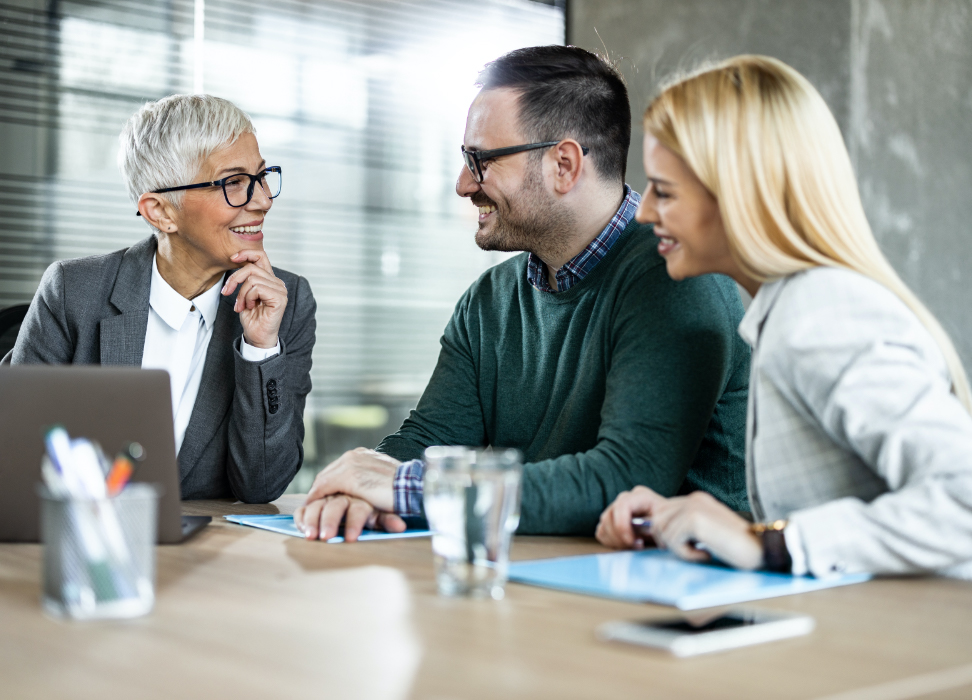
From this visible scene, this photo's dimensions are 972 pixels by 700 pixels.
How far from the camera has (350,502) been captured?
49.6 inches

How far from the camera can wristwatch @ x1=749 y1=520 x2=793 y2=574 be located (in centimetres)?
99

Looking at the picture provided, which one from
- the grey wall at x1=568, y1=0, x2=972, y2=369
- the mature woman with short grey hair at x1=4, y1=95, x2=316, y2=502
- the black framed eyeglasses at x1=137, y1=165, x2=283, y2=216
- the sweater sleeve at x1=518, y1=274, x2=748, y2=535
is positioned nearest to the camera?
the sweater sleeve at x1=518, y1=274, x2=748, y2=535

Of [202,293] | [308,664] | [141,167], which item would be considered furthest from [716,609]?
[141,167]

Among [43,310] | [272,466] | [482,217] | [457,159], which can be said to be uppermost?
[457,159]

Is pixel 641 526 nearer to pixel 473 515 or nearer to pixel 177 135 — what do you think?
pixel 473 515

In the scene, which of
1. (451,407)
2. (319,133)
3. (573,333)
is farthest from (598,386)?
(319,133)

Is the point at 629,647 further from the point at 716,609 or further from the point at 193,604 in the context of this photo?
the point at 193,604

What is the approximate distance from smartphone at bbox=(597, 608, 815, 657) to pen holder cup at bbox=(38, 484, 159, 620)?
0.36 m

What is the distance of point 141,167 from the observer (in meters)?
2.05

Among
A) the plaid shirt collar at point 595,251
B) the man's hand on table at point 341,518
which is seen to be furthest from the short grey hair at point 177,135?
the man's hand on table at point 341,518

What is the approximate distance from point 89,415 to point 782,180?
83cm

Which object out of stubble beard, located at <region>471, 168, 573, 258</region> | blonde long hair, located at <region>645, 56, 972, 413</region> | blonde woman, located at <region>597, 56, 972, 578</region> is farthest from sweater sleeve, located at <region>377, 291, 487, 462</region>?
blonde long hair, located at <region>645, 56, 972, 413</region>

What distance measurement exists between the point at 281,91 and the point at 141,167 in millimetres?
1654

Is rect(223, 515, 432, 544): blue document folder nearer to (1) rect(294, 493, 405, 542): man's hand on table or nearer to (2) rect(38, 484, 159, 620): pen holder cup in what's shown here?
(1) rect(294, 493, 405, 542): man's hand on table
